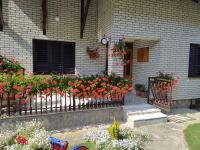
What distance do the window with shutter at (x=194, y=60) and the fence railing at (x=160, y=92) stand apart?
1734 millimetres

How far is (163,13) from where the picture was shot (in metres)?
5.92

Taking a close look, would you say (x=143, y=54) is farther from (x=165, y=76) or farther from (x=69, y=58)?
(x=69, y=58)

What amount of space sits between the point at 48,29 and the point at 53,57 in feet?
3.40

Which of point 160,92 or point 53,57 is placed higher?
point 53,57

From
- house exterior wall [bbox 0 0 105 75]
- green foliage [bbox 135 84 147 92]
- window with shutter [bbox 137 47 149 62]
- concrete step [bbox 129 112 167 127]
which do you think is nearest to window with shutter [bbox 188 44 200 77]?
window with shutter [bbox 137 47 149 62]

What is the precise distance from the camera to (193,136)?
4129 mm

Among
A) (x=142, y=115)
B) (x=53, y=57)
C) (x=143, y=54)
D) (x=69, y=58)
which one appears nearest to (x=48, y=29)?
(x=53, y=57)

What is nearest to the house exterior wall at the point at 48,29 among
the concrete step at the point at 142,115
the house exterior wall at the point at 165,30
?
the house exterior wall at the point at 165,30

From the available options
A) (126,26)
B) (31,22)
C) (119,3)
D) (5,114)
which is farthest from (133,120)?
(31,22)

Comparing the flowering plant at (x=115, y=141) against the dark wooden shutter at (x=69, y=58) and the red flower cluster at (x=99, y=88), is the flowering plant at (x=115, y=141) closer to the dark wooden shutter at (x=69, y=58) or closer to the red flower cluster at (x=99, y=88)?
the red flower cluster at (x=99, y=88)

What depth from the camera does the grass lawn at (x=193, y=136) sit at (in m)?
3.65

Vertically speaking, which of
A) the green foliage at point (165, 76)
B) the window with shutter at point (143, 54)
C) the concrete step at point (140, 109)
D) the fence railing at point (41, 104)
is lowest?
the concrete step at point (140, 109)

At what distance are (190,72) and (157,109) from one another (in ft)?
8.56

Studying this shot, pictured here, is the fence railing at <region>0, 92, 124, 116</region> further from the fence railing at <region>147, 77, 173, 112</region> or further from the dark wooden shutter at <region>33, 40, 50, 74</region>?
the dark wooden shutter at <region>33, 40, 50, 74</region>
